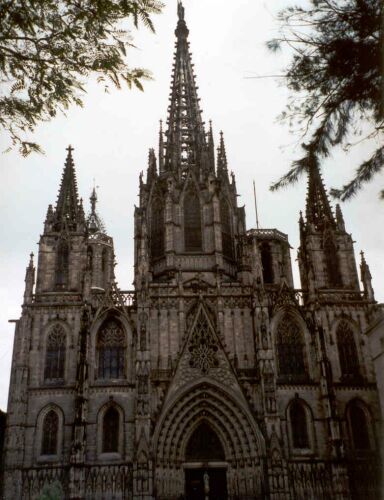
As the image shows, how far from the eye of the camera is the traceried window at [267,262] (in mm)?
44344

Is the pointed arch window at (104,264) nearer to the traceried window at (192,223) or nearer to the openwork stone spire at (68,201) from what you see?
the openwork stone spire at (68,201)

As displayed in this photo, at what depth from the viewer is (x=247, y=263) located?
131 feet

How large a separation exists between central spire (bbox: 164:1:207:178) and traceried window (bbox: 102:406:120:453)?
17.4 metres

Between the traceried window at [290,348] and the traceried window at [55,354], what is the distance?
12.9 metres

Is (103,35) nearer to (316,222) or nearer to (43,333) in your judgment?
(43,333)

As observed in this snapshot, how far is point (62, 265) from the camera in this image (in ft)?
124

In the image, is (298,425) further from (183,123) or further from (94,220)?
(94,220)

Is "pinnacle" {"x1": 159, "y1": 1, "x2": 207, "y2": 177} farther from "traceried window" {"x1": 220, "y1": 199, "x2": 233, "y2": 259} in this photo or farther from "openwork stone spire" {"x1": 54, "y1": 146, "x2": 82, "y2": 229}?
"openwork stone spire" {"x1": 54, "y1": 146, "x2": 82, "y2": 229}

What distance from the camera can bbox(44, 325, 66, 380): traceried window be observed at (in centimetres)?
3388

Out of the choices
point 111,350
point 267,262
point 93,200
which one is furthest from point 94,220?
point 111,350

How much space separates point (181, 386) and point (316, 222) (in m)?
15.2

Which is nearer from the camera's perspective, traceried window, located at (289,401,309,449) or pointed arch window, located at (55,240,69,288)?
traceried window, located at (289,401,309,449)

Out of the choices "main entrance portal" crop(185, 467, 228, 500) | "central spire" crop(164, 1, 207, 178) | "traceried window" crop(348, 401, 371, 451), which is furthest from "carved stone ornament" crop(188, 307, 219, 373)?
"central spire" crop(164, 1, 207, 178)

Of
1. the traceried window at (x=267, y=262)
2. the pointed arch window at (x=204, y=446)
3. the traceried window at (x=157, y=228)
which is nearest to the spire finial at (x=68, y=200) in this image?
the traceried window at (x=157, y=228)
